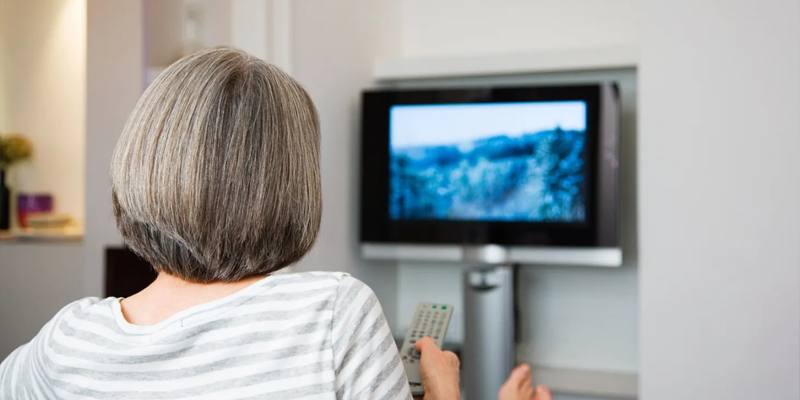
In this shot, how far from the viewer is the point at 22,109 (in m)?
1.85

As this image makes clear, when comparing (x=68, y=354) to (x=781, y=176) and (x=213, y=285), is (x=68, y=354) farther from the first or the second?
(x=781, y=176)

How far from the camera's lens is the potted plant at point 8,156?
1.85 metres

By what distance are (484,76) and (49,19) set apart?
5.61 ft

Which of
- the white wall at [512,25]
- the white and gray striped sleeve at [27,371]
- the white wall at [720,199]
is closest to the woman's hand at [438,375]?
the white and gray striped sleeve at [27,371]

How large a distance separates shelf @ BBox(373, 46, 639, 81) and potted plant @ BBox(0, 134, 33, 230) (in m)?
1.61

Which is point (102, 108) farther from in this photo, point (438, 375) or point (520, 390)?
point (520, 390)

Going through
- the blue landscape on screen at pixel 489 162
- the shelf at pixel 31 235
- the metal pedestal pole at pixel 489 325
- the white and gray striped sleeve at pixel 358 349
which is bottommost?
the metal pedestal pole at pixel 489 325

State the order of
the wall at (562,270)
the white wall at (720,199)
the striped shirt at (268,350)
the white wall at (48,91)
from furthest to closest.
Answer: the wall at (562,270) → the white wall at (720,199) → the white wall at (48,91) → the striped shirt at (268,350)

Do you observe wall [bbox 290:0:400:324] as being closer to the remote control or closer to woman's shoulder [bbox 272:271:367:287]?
the remote control

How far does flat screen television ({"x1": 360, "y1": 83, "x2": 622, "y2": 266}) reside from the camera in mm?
2826

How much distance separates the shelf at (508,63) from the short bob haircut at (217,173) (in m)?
2.10

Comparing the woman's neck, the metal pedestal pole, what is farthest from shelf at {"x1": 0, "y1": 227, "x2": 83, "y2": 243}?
the metal pedestal pole

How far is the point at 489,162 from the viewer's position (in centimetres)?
296

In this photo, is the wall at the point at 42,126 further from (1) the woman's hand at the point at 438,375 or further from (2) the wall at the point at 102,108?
(1) the woman's hand at the point at 438,375
